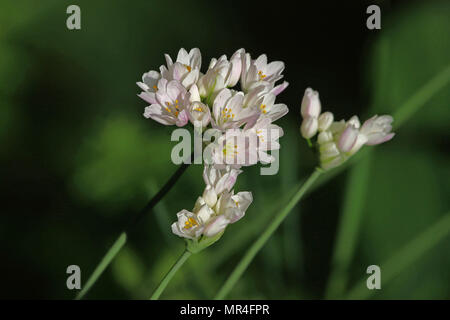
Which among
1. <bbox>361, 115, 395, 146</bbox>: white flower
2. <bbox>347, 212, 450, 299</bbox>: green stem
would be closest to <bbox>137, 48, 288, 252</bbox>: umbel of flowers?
<bbox>361, 115, 395, 146</bbox>: white flower

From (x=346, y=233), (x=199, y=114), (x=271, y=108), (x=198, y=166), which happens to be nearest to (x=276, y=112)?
(x=271, y=108)

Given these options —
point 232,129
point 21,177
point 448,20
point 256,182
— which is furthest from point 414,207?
point 21,177

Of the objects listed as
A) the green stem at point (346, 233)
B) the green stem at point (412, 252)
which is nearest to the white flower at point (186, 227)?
the green stem at point (346, 233)

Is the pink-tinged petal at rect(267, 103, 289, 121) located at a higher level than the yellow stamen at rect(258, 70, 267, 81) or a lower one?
lower

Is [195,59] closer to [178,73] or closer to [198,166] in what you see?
[178,73]

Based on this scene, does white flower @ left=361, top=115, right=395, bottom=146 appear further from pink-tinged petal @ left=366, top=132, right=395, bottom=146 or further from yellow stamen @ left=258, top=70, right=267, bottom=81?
yellow stamen @ left=258, top=70, right=267, bottom=81
